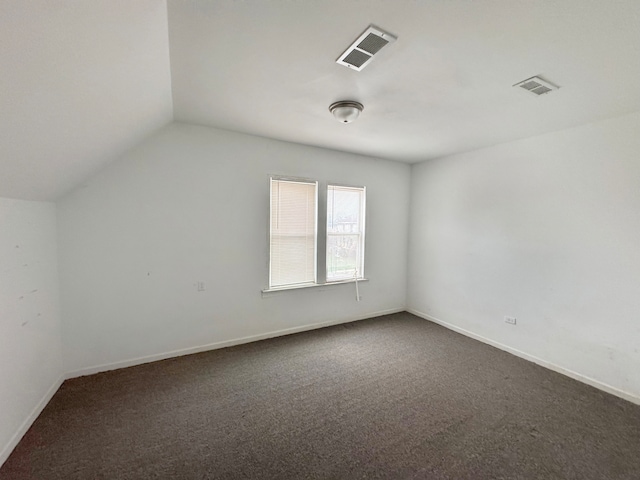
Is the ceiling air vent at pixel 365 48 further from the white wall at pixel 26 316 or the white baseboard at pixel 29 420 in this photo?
the white baseboard at pixel 29 420

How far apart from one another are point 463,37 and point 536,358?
11.4 feet

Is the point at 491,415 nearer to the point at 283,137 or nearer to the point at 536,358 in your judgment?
the point at 536,358

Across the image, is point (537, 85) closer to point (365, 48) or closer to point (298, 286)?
point (365, 48)

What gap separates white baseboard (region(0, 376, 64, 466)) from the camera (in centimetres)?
171

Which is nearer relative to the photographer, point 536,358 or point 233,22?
point 233,22

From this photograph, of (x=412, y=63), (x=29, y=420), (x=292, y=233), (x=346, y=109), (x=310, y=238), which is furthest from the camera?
(x=310, y=238)

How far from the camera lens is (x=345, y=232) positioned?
422 cm

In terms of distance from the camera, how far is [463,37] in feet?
5.14

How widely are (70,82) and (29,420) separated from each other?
2.43m

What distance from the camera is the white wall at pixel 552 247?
8.30 ft

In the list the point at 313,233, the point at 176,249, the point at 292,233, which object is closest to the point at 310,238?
the point at 313,233

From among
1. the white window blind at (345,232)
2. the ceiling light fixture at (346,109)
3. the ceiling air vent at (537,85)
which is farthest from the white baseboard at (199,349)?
the ceiling air vent at (537,85)

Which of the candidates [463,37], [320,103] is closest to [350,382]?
[320,103]

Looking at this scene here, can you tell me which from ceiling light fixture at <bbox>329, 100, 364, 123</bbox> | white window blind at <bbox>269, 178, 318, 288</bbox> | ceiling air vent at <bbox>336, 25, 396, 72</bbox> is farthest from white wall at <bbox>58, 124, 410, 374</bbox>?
ceiling air vent at <bbox>336, 25, 396, 72</bbox>
